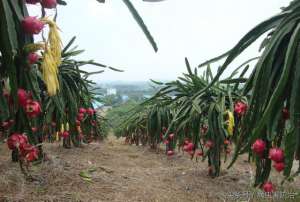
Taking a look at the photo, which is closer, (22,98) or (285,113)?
(22,98)

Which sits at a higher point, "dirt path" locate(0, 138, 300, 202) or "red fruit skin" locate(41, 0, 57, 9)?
"red fruit skin" locate(41, 0, 57, 9)

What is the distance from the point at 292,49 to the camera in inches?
86.3

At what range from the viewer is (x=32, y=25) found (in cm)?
186

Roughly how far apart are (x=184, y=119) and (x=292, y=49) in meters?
3.69

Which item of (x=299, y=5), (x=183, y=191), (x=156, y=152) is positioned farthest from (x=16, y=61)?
(x=156, y=152)

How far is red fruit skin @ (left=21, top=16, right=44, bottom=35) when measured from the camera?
1.82m

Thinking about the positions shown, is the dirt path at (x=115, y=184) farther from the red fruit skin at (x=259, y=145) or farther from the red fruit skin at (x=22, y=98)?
the red fruit skin at (x=259, y=145)

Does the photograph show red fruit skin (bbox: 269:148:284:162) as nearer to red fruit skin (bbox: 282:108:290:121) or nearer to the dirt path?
red fruit skin (bbox: 282:108:290:121)

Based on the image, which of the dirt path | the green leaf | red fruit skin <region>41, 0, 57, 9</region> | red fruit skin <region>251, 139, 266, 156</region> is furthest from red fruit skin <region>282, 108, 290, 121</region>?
the dirt path

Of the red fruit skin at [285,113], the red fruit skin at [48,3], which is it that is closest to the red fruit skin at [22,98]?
the red fruit skin at [48,3]

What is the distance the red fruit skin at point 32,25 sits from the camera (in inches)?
71.6

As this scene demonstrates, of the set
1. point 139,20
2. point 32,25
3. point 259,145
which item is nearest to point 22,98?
point 32,25

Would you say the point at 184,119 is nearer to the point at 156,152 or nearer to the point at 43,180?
the point at 43,180

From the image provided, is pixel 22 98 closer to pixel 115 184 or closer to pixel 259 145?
pixel 259 145
